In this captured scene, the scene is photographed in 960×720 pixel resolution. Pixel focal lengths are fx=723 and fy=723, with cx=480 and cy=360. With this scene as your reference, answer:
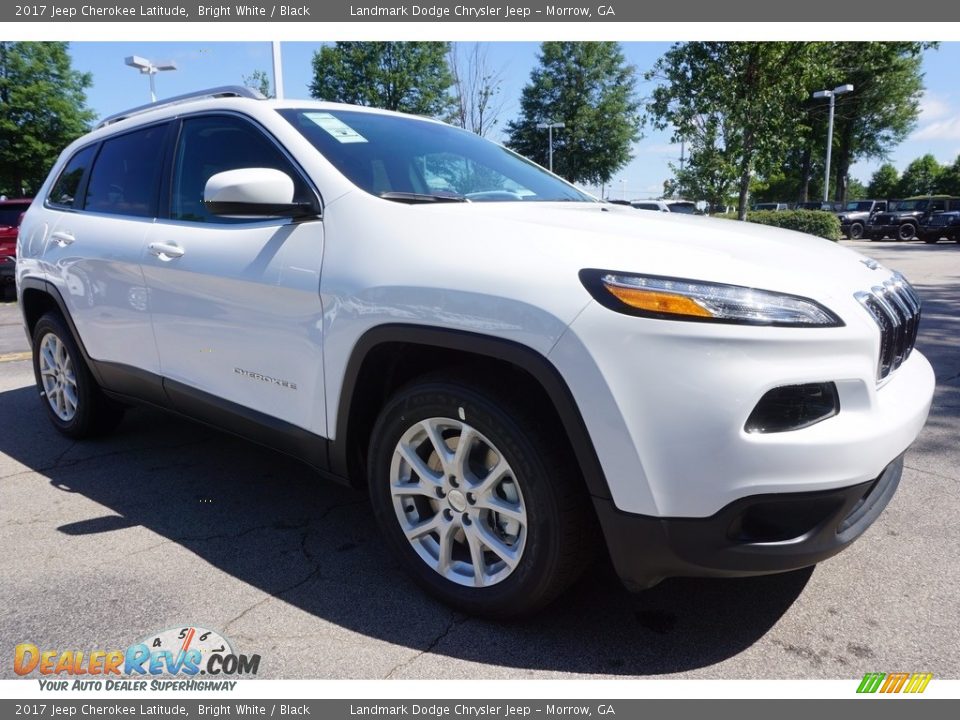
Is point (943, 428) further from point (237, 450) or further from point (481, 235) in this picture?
point (237, 450)

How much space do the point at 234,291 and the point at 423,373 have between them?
0.90 meters

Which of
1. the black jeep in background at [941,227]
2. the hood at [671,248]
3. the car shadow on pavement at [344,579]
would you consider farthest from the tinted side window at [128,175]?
the black jeep in background at [941,227]

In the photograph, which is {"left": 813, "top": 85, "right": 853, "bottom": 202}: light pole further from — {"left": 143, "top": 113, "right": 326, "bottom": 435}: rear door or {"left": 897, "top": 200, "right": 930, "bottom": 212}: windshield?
{"left": 143, "top": 113, "right": 326, "bottom": 435}: rear door

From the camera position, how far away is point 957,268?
14.6m

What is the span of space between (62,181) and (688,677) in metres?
4.41

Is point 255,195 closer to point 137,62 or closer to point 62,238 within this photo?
point 62,238

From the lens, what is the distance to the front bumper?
1.88 meters

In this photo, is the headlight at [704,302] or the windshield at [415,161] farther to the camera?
the windshield at [415,161]

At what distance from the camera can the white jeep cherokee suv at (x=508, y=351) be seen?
184 centimetres

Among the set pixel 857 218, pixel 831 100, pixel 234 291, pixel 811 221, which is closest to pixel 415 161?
pixel 234 291

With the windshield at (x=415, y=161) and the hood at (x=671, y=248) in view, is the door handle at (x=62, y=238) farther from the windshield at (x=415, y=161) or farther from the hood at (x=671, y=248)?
the hood at (x=671, y=248)

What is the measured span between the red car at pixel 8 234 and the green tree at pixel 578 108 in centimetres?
4311

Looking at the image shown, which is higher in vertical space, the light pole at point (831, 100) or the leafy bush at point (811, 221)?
the light pole at point (831, 100)

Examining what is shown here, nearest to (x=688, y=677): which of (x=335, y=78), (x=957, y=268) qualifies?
(x=957, y=268)
